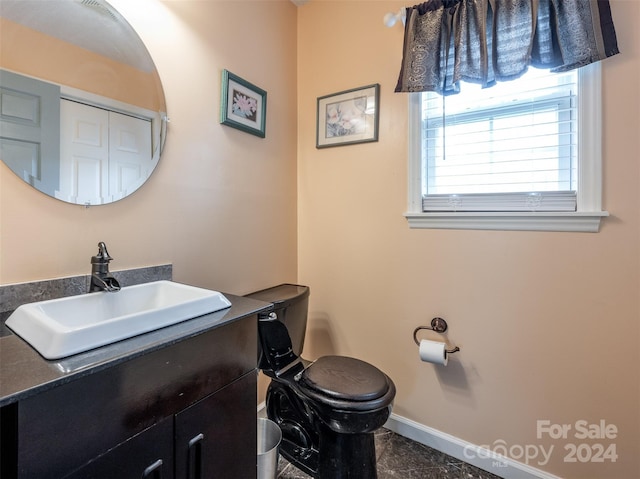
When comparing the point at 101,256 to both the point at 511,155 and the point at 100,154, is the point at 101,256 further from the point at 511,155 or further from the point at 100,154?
the point at 511,155

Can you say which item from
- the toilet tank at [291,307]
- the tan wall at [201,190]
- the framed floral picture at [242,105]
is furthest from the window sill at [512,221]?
the framed floral picture at [242,105]

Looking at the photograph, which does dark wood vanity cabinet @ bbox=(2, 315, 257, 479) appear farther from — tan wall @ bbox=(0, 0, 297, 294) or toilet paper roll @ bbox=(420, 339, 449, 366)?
toilet paper roll @ bbox=(420, 339, 449, 366)

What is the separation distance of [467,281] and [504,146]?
0.63m

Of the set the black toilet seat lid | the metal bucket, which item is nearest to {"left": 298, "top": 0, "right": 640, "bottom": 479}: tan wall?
the black toilet seat lid

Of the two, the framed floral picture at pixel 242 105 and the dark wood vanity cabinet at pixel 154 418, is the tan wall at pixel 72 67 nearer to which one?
the framed floral picture at pixel 242 105

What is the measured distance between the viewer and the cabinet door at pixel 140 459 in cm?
62

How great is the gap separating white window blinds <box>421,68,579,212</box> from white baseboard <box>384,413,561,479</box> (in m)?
1.12

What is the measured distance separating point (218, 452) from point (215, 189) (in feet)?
3.38

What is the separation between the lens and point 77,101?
3.29ft

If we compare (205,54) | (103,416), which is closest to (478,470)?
(103,416)

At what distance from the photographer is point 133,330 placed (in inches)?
28.1

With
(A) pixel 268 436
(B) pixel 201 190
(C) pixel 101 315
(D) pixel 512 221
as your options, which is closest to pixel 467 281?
(D) pixel 512 221

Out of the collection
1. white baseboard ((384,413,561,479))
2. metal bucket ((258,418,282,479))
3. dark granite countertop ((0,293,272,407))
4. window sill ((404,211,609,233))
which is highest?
window sill ((404,211,609,233))

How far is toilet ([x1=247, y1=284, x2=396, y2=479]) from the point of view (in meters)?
1.14
